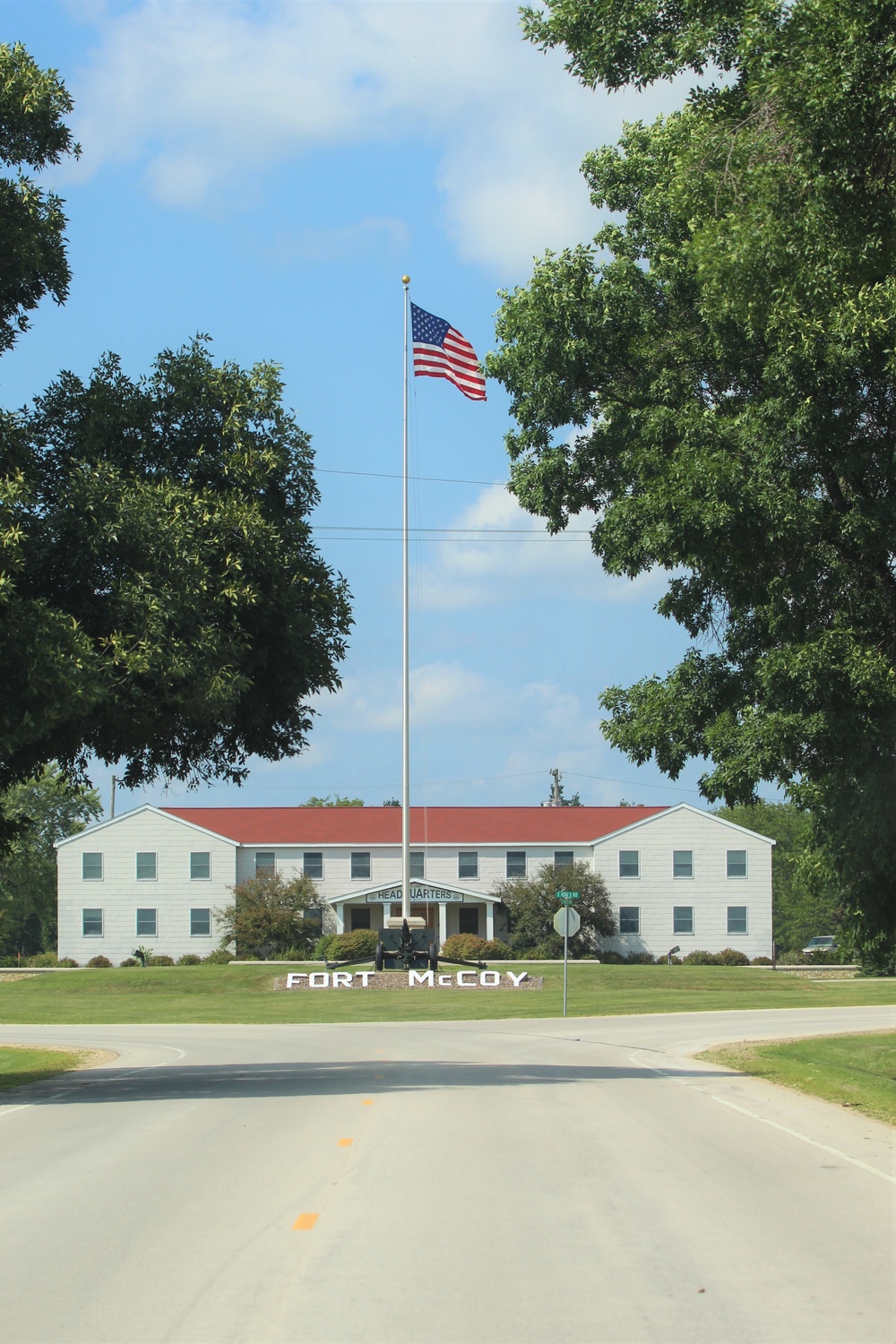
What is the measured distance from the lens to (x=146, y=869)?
6750cm

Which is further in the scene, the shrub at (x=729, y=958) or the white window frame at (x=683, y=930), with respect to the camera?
the white window frame at (x=683, y=930)

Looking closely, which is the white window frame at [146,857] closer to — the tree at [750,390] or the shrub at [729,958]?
the shrub at [729,958]

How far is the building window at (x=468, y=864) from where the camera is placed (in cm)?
6831

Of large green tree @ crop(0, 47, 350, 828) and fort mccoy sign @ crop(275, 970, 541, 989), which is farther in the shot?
fort mccoy sign @ crop(275, 970, 541, 989)

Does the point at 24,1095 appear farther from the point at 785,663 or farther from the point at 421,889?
the point at 421,889

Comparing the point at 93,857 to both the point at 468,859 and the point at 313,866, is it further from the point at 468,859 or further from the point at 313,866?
the point at 468,859

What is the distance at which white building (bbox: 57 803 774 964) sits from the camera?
66.0 metres

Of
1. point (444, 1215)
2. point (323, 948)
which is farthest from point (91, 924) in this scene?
point (444, 1215)

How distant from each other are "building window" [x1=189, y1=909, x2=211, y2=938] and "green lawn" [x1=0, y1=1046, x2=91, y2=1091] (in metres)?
40.2

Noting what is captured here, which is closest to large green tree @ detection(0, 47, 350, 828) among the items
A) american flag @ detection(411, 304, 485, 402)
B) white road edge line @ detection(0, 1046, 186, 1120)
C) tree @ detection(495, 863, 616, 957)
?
white road edge line @ detection(0, 1046, 186, 1120)

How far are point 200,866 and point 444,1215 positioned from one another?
60.5 meters

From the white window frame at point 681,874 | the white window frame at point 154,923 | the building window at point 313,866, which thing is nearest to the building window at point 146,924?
the white window frame at point 154,923

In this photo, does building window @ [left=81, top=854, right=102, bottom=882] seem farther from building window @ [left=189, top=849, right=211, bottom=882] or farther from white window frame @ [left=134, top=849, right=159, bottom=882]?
building window @ [left=189, top=849, right=211, bottom=882]

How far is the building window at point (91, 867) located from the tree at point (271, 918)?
267 inches
